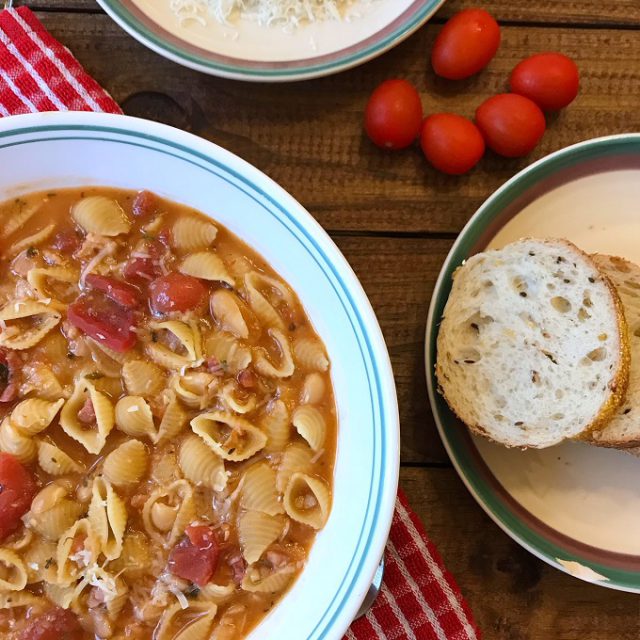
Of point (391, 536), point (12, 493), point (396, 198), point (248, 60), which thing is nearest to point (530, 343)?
point (396, 198)

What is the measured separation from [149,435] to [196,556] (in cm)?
45

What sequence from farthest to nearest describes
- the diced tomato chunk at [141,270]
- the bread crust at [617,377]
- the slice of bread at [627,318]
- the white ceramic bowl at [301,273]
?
the slice of bread at [627,318] < the bread crust at [617,377] < the diced tomato chunk at [141,270] < the white ceramic bowl at [301,273]

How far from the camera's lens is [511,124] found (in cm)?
283

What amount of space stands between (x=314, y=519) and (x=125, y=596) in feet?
2.32

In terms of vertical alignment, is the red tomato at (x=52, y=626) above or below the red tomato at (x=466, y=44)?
below

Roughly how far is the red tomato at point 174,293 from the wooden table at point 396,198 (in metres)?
0.76

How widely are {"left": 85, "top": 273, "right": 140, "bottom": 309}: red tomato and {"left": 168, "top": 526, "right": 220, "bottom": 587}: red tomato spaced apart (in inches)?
32.0

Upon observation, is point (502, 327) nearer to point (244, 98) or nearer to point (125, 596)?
point (244, 98)

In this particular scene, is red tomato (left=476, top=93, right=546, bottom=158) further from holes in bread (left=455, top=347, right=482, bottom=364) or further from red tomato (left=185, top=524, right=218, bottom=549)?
red tomato (left=185, top=524, right=218, bottom=549)

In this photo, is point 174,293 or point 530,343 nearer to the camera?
point 174,293

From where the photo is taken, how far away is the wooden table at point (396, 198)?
2.93 m

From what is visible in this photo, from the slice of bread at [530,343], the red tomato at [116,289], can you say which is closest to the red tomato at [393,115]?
the slice of bread at [530,343]

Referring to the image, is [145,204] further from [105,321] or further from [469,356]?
[469,356]

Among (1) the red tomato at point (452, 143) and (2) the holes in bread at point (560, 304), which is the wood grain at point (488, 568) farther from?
(1) the red tomato at point (452, 143)
